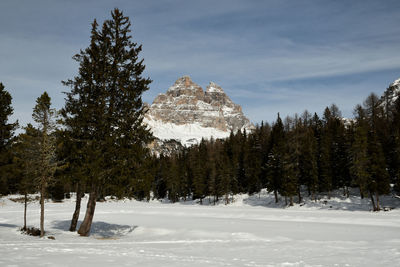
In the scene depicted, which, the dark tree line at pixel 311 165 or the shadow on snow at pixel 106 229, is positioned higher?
the dark tree line at pixel 311 165

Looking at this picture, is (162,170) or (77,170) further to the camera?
(162,170)

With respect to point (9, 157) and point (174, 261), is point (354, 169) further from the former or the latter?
point (9, 157)

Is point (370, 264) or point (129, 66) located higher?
point (129, 66)

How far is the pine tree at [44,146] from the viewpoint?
2114 centimetres

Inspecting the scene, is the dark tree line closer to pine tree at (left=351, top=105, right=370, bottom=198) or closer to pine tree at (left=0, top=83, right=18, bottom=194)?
pine tree at (left=351, top=105, right=370, bottom=198)

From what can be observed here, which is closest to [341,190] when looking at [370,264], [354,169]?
[354,169]

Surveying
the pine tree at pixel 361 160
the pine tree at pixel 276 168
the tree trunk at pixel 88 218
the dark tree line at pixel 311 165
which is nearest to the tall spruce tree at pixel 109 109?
the tree trunk at pixel 88 218

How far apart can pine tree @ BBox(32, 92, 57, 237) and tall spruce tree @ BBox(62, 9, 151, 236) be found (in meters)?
1.96

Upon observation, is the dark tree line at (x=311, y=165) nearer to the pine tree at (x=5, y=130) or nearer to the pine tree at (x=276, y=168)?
the pine tree at (x=276, y=168)

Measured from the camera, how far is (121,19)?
21672 millimetres

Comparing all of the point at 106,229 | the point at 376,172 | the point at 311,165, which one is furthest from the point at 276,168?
the point at 106,229

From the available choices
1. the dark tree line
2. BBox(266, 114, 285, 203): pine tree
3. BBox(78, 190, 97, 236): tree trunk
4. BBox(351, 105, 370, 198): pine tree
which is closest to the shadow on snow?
BBox(78, 190, 97, 236): tree trunk

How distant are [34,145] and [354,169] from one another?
4824cm

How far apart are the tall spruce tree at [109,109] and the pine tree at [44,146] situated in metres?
1.96
